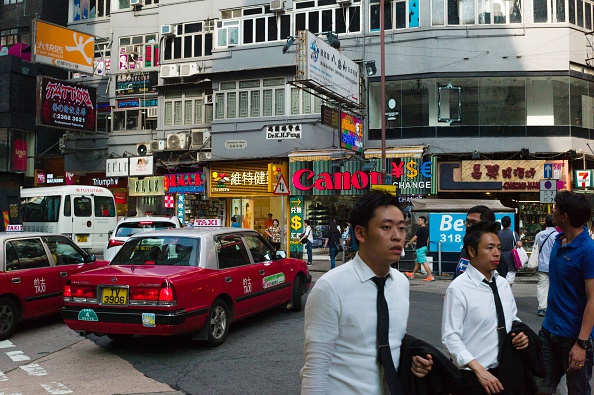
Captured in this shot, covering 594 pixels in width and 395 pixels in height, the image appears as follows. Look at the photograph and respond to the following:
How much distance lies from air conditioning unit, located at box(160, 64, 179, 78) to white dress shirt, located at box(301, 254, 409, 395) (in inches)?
982

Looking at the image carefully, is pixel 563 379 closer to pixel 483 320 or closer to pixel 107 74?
pixel 483 320

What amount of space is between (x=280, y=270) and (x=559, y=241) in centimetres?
592

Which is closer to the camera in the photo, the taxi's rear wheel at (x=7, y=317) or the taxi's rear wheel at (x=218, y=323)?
the taxi's rear wheel at (x=218, y=323)

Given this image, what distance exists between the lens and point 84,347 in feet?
27.1

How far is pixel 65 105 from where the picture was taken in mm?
26938

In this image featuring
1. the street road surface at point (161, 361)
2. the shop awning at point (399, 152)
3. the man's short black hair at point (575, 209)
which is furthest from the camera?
Result: the shop awning at point (399, 152)

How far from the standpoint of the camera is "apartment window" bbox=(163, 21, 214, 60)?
26.7 m

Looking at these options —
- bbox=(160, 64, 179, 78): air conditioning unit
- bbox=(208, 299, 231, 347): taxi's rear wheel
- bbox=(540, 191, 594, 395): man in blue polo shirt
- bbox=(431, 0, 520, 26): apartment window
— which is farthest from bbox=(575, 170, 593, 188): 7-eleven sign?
bbox=(540, 191, 594, 395): man in blue polo shirt

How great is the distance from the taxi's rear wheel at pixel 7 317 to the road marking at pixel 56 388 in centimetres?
253

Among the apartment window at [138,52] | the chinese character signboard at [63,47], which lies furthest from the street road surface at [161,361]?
the apartment window at [138,52]

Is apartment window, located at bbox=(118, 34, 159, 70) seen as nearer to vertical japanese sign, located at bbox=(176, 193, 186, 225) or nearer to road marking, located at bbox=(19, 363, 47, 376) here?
vertical japanese sign, located at bbox=(176, 193, 186, 225)

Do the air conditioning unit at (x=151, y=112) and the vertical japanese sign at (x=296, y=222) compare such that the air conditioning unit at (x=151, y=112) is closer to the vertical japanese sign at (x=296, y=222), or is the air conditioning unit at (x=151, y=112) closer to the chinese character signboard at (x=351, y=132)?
the vertical japanese sign at (x=296, y=222)

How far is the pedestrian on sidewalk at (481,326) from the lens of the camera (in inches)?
132

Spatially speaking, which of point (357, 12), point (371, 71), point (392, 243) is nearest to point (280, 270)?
point (392, 243)
